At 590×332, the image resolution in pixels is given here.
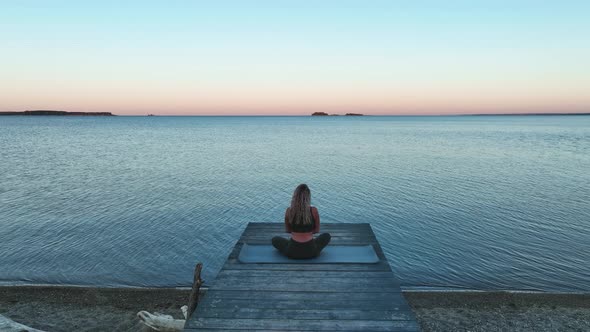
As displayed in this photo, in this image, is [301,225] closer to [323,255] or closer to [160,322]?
[323,255]

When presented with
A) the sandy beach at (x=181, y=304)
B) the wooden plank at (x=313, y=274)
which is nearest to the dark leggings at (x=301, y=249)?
the wooden plank at (x=313, y=274)

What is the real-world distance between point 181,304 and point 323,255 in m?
6.09

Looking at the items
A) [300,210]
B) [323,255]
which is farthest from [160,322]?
[300,210]

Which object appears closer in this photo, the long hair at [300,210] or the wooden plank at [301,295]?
the wooden plank at [301,295]

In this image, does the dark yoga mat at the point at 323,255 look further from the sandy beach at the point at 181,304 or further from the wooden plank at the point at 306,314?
the sandy beach at the point at 181,304

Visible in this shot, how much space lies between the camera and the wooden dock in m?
5.95

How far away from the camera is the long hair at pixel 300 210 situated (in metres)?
8.45

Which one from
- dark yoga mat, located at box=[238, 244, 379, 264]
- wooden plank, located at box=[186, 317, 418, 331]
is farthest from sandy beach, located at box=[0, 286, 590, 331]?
wooden plank, located at box=[186, 317, 418, 331]

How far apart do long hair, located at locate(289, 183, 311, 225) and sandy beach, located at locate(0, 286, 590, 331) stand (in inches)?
217

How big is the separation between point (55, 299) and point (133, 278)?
3.31 meters

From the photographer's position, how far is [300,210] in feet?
27.7

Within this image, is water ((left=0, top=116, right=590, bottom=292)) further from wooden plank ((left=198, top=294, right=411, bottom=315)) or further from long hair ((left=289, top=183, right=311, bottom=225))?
wooden plank ((left=198, top=294, right=411, bottom=315))

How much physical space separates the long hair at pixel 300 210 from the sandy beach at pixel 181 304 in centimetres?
551

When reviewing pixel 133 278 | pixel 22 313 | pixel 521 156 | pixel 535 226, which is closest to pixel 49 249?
pixel 133 278
